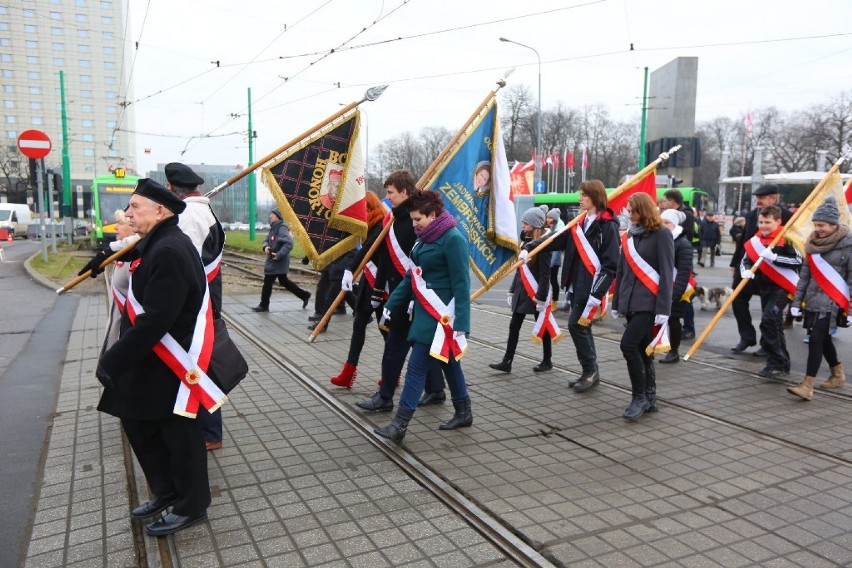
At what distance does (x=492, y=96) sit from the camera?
21.9 ft

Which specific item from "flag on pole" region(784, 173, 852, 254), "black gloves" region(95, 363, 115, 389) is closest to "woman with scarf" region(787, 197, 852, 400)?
"flag on pole" region(784, 173, 852, 254)

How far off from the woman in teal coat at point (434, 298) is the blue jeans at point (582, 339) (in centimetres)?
186

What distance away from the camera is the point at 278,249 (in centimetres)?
1123

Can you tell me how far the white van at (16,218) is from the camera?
4438 centimetres

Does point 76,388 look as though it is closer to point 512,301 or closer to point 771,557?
point 512,301

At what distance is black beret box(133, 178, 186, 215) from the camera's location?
3559 mm

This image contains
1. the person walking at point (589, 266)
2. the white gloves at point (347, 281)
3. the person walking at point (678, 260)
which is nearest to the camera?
the person walking at point (589, 266)

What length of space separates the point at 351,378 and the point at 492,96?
10.2 ft

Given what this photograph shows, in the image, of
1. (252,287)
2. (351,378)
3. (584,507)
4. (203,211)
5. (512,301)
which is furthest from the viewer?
(252,287)

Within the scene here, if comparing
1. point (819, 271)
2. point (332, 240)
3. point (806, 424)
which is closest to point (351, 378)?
point (332, 240)

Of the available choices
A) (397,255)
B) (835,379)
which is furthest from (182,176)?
(835,379)

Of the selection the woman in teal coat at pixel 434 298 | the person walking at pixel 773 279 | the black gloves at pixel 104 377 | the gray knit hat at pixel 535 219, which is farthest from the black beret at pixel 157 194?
the person walking at pixel 773 279

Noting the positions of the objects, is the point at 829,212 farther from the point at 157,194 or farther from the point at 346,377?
the point at 157,194

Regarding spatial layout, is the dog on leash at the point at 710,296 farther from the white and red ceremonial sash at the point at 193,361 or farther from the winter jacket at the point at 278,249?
the white and red ceremonial sash at the point at 193,361
